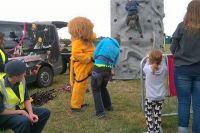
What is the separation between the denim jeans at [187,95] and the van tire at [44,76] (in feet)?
21.6

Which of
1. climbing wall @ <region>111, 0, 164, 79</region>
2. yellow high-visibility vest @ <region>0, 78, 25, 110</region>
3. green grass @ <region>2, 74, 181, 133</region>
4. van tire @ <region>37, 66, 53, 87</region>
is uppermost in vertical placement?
climbing wall @ <region>111, 0, 164, 79</region>

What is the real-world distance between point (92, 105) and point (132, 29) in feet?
14.3

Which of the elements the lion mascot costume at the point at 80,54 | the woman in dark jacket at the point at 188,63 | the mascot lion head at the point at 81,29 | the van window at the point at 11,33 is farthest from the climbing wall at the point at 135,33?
the woman in dark jacket at the point at 188,63

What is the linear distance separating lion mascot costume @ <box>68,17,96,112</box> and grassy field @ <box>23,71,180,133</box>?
37 centimetres

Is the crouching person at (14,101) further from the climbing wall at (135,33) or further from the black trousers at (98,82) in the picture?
the climbing wall at (135,33)

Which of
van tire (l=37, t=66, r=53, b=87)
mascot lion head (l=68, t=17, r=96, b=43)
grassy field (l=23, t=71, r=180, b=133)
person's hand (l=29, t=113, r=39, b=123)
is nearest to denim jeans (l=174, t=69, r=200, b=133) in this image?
grassy field (l=23, t=71, r=180, b=133)

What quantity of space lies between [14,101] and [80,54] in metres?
2.73

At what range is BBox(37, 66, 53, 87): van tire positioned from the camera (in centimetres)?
1158

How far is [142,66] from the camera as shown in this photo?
20.2ft

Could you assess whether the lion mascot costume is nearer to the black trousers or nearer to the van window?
the black trousers

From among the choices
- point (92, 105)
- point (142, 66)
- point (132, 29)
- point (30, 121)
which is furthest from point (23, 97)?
point (132, 29)

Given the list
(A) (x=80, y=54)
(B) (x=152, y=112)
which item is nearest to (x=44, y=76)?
(A) (x=80, y=54)

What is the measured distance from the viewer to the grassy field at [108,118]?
6625mm

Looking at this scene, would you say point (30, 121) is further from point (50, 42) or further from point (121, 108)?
point (50, 42)
